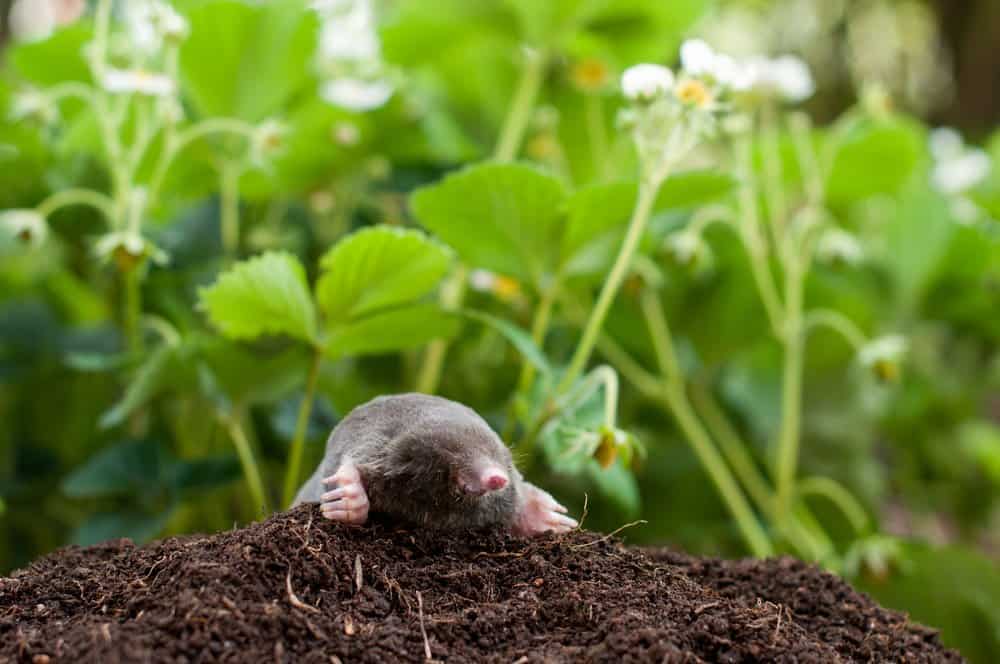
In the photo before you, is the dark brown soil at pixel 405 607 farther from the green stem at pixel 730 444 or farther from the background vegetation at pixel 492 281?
the green stem at pixel 730 444

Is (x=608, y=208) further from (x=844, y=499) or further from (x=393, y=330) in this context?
(x=844, y=499)

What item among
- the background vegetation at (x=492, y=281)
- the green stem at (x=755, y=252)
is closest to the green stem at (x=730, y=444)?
the background vegetation at (x=492, y=281)

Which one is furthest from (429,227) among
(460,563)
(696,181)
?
(460,563)

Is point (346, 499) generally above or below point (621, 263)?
below

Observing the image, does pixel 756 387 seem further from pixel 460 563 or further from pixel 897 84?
pixel 897 84

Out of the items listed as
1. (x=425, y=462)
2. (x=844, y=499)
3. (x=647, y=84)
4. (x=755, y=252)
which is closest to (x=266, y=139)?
(x=647, y=84)
